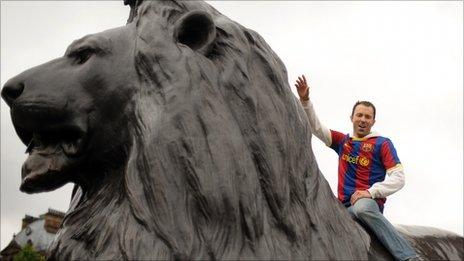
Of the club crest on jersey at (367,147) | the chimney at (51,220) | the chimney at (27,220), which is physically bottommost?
the chimney at (27,220)

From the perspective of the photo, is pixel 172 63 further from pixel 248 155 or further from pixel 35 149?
pixel 35 149

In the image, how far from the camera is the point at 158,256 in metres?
2.73

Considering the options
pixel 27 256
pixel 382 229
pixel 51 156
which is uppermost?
pixel 51 156

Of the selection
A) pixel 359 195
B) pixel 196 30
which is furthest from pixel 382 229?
pixel 196 30

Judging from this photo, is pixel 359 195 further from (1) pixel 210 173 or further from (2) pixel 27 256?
(2) pixel 27 256

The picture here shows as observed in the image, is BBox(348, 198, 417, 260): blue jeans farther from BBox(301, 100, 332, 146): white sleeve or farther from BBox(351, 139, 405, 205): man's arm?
BBox(301, 100, 332, 146): white sleeve

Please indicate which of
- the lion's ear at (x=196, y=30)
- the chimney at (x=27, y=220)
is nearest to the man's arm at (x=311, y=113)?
the lion's ear at (x=196, y=30)

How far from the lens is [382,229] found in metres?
3.63

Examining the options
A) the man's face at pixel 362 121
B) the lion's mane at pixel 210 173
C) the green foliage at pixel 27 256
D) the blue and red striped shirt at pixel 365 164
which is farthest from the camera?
the green foliage at pixel 27 256

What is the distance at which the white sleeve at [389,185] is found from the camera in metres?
3.79

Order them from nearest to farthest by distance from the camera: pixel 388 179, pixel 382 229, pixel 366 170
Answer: pixel 382 229 < pixel 388 179 < pixel 366 170

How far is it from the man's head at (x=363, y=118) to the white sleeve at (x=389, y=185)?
1.53ft

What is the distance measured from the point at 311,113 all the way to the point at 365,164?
608 mm

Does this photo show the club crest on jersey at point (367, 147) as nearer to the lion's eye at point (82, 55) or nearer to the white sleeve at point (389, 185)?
the white sleeve at point (389, 185)
